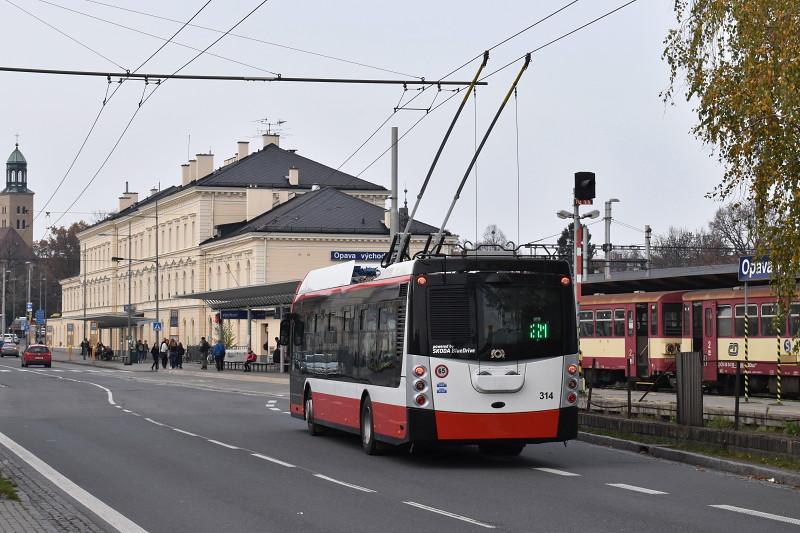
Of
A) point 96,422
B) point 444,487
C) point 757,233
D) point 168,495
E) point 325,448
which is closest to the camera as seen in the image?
point 168,495

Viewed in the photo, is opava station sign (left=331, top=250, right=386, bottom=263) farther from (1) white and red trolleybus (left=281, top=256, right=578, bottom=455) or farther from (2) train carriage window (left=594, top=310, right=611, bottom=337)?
(1) white and red trolleybus (left=281, top=256, right=578, bottom=455)

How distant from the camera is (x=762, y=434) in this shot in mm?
18688

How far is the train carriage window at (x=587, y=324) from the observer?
155 ft

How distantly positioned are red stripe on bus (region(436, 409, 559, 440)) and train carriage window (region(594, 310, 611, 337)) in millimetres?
27497

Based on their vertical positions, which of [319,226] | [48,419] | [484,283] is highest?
[319,226]

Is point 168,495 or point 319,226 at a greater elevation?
point 319,226

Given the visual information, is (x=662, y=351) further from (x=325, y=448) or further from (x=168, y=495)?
(x=168, y=495)

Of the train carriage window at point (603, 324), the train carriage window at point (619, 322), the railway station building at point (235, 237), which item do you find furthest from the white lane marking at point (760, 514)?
the railway station building at point (235, 237)

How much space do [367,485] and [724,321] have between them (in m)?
25.0

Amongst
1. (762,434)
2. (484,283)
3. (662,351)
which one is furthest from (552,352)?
(662,351)

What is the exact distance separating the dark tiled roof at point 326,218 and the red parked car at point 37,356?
15.1 metres

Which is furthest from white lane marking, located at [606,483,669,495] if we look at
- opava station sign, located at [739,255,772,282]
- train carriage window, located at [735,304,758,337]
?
train carriage window, located at [735,304,758,337]

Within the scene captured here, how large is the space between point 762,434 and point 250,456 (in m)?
7.17

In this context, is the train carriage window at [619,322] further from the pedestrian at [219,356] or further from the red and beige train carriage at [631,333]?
the pedestrian at [219,356]
